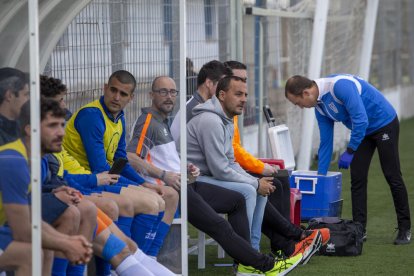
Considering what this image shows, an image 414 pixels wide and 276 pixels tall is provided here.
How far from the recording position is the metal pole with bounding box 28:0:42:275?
454cm

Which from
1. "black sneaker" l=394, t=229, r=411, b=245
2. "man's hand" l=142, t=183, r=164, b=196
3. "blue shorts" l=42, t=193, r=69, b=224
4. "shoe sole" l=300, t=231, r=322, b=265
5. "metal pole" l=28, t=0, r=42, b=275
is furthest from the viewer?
"black sneaker" l=394, t=229, r=411, b=245

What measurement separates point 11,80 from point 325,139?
4.21 m

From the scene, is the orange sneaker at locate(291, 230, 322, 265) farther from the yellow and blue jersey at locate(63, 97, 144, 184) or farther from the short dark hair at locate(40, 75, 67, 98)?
the short dark hair at locate(40, 75, 67, 98)

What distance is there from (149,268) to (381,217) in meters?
4.46

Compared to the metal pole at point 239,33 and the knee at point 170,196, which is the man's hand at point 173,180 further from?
the metal pole at point 239,33

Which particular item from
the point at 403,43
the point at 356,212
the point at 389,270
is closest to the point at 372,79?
the point at 403,43

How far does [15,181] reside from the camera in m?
4.56

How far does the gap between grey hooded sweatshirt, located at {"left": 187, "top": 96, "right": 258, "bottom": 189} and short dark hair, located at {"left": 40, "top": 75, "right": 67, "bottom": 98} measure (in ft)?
5.33

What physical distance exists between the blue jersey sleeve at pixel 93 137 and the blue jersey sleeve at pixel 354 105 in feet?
8.11

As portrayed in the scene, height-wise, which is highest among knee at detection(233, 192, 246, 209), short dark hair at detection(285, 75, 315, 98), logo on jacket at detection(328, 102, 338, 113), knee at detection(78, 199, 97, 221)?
short dark hair at detection(285, 75, 315, 98)

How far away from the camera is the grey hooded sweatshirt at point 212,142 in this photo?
6801mm

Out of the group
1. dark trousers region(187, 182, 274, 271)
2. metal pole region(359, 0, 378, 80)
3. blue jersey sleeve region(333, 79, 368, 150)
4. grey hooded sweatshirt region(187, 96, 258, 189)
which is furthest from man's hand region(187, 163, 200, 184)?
metal pole region(359, 0, 378, 80)

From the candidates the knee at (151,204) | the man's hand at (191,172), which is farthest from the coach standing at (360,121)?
the knee at (151,204)

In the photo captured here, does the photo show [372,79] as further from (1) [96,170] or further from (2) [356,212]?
(1) [96,170]
